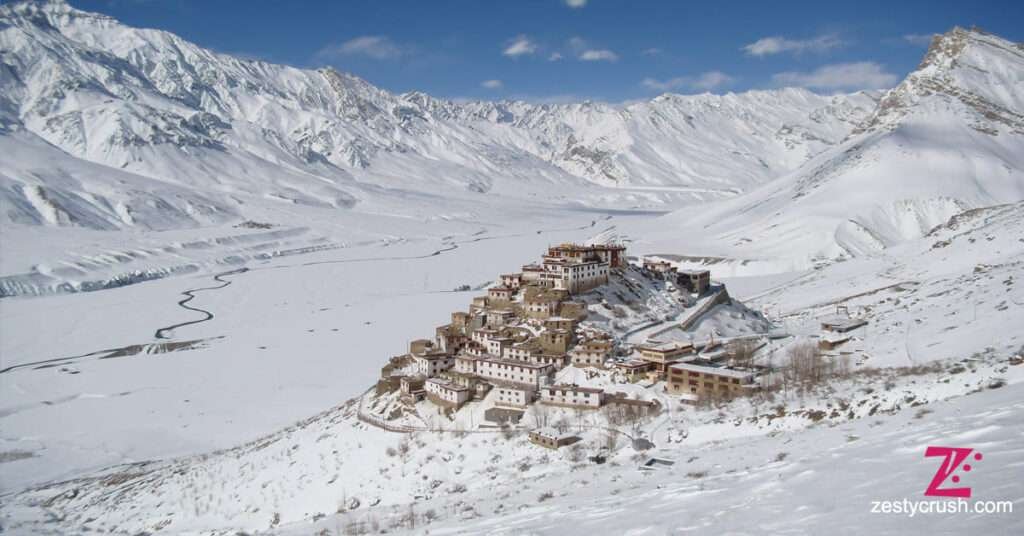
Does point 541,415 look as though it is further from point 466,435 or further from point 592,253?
point 592,253

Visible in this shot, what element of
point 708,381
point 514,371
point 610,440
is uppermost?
point 514,371

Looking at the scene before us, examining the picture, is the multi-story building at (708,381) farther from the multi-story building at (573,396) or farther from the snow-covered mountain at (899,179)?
the snow-covered mountain at (899,179)

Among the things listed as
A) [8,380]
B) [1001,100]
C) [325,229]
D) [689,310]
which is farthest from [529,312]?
[1001,100]

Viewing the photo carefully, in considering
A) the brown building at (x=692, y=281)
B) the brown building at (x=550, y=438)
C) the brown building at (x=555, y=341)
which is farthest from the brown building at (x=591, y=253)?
the brown building at (x=550, y=438)

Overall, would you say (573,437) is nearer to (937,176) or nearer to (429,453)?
(429,453)

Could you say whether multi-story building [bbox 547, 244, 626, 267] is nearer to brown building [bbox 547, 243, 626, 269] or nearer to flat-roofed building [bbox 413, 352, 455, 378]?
brown building [bbox 547, 243, 626, 269]

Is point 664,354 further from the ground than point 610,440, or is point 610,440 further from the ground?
point 664,354

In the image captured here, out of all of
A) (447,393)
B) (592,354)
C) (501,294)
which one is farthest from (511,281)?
(447,393)
